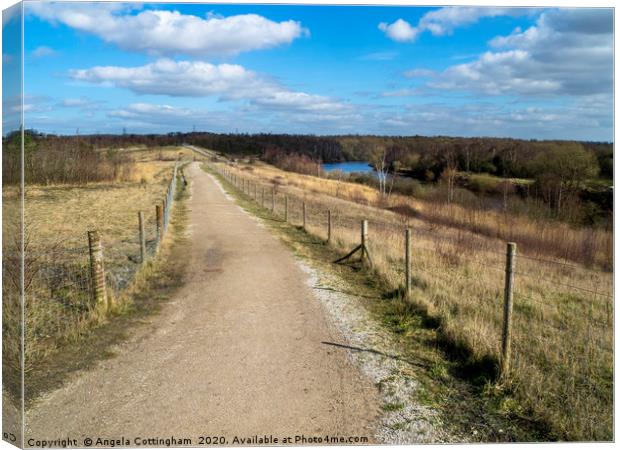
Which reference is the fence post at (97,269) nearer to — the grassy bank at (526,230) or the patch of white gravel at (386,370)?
the patch of white gravel at (386,370)

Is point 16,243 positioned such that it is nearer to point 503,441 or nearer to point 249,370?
point 249,370

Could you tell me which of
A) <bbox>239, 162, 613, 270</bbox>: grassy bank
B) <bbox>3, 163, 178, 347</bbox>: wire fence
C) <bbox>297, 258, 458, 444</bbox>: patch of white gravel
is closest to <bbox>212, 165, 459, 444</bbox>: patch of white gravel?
<bbox>297, 258, 458, 444</bbox>: patch of white gravel

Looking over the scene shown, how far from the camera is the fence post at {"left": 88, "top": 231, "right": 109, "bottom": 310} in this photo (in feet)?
25.0

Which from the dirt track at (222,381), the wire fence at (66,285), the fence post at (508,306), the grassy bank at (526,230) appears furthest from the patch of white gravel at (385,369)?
the grassy bank at (526,230)

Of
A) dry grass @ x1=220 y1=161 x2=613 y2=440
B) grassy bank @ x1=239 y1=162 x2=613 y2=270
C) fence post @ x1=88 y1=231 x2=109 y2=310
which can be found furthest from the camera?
grassy bank @ x1=239 y1=162 x2=613 y2=270

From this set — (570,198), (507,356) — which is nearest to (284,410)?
(507,356)

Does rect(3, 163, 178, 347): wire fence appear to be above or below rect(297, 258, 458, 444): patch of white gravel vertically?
above

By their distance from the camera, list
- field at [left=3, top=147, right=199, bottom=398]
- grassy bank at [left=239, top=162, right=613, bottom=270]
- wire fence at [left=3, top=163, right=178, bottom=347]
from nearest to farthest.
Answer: field at [left=3, top=147, right=199, bottom=398], wire fence at [left=3, top=163, right=178, bottom=347], grassy bank at [left=239, top=162, right=613, bottom=270]

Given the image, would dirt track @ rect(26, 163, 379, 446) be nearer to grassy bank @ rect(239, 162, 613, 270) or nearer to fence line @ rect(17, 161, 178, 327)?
fence line @ rect(17, 161, 178, 327)

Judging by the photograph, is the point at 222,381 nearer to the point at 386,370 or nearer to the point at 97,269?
the point at 386,370

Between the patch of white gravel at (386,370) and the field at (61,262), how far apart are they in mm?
3416

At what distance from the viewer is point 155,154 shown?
11981 cm

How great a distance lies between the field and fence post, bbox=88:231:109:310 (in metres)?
0.19

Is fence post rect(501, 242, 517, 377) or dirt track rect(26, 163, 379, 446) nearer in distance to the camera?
dirt track rect(26, 163, 379, 446)
